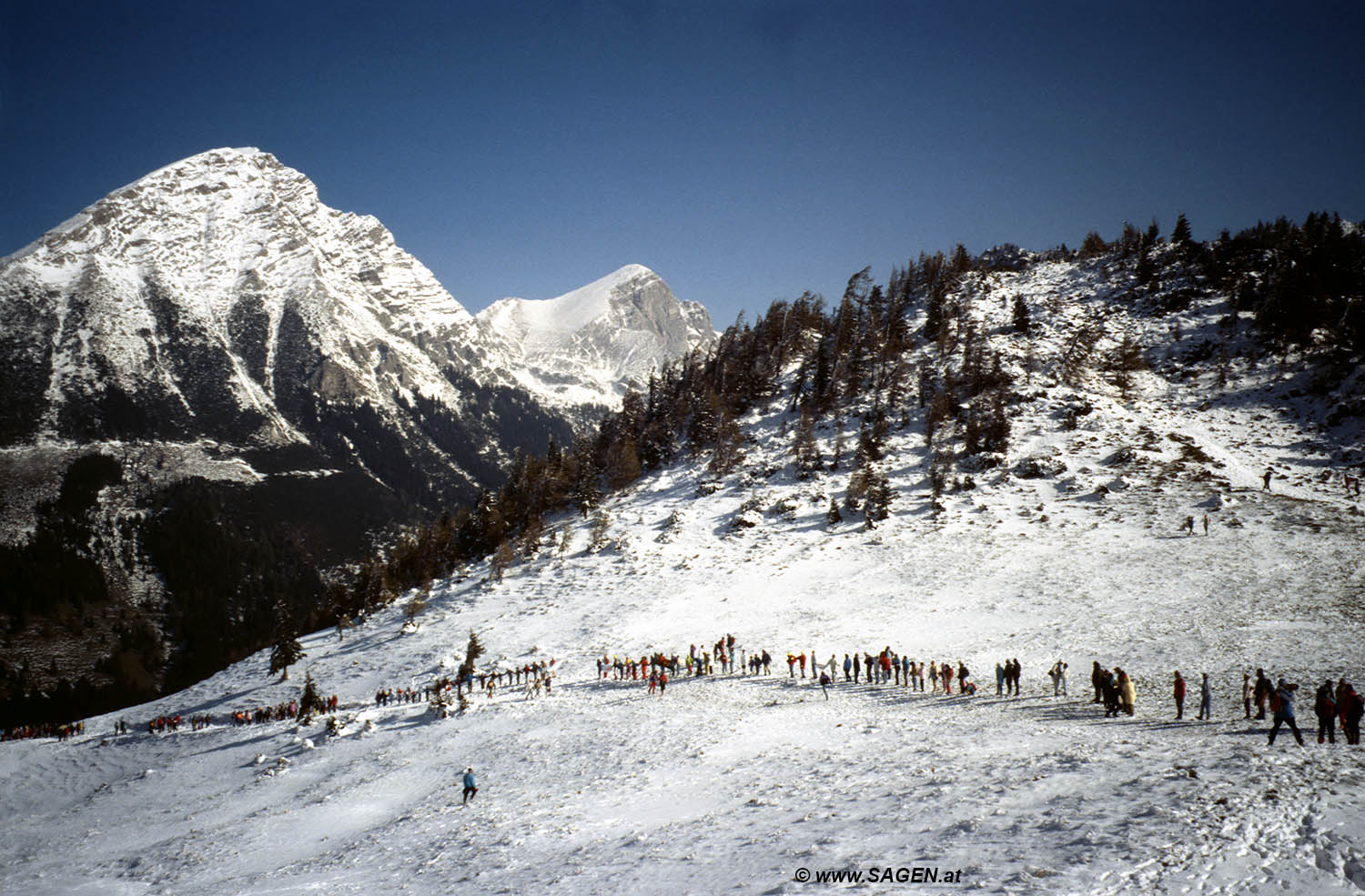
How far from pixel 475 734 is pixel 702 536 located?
40.8 metres

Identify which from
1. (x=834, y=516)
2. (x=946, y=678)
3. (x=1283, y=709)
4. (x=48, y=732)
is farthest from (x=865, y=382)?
(x=48, y=732)

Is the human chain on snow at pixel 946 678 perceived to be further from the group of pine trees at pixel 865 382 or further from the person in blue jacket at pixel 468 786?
the group of pine trees at pixel 865 382

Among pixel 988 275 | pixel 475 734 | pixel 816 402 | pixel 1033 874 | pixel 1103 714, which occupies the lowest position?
pixel 475 734

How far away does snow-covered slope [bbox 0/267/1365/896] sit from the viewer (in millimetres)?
12711

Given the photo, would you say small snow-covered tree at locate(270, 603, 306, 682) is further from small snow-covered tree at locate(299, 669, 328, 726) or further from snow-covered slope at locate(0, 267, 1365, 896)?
small snow-covered tree at locate(299, 669, 328, 726)

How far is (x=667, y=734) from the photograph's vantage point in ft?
84.4

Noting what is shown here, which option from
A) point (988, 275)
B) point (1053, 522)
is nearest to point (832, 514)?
point (1053, 522)

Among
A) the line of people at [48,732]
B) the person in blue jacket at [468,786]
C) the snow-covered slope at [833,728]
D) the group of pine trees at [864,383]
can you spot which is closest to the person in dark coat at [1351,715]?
the snow-covered slope at [833,728]

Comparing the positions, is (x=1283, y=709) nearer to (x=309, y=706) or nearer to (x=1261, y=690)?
(x=1261, y=690)

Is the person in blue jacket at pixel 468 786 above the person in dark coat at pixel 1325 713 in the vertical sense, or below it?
below

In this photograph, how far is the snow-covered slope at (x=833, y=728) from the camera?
500 inches

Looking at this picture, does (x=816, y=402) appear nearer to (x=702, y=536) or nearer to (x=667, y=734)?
(x=702, y=536)

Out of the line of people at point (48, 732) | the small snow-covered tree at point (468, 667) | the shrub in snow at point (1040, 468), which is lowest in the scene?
the line of people at point (48, 732)

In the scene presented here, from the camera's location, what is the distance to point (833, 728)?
24344 millimetres
